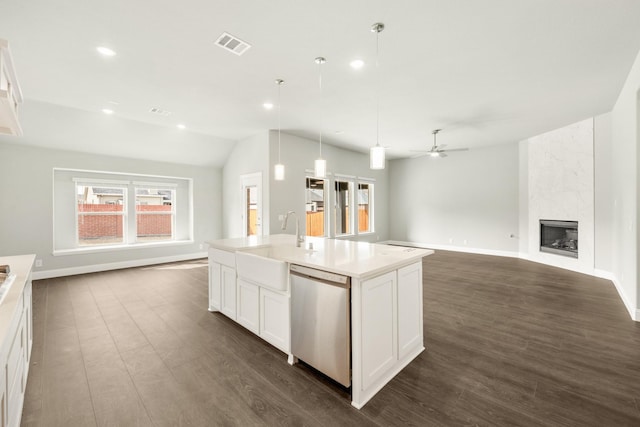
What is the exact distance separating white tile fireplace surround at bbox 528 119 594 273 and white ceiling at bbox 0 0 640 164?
2.26 feet

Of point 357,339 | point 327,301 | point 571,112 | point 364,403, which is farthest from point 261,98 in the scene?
point 571,112

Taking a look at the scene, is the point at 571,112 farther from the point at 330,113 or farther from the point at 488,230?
the point at 330,113

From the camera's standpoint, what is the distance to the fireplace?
18.2 feet

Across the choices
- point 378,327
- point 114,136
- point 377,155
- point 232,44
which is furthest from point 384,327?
point 114,136

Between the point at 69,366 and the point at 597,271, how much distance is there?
7.69m

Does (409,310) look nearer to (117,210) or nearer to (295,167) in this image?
(295,167)

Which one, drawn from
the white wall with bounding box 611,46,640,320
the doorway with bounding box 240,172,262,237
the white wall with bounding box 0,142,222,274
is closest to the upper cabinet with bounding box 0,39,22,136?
the doorway with bounding box 240,172,262,237

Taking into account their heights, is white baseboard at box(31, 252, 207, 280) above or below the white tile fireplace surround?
below

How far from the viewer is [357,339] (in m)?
1.82

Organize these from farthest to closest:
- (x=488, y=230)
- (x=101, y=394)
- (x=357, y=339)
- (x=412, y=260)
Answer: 1. (x=488, y=230)
2. (x=412, y=260)
3. (x=101, y=394)
4. (x=357, y=339)

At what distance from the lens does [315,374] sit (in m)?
2.19

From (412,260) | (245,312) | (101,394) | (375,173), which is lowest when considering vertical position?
(101,394)

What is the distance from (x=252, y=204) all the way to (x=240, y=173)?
2.80 feet

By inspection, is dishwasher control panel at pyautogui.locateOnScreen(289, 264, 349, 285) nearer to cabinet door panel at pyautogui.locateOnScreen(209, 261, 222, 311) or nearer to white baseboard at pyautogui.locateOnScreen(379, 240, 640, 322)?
cabinet door panel at pyautogui.locateOnScreen(209, 261, 222, 311)
